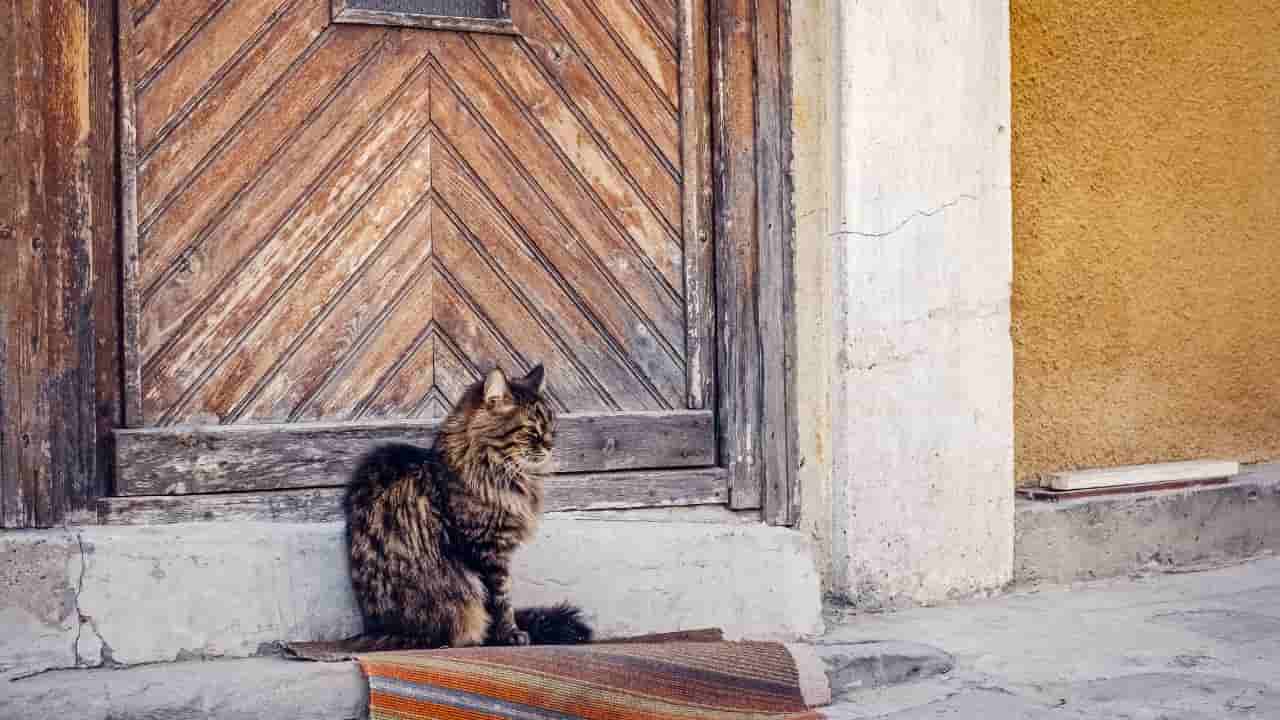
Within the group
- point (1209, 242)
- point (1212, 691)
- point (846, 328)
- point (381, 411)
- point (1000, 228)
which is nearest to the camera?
point (1212, 691)

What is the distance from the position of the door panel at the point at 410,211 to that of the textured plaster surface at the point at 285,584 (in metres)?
0.34

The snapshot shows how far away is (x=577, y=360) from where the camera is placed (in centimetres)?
450

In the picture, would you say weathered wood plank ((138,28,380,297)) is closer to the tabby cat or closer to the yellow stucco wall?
the tabby cat

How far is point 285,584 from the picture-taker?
3.94 metres

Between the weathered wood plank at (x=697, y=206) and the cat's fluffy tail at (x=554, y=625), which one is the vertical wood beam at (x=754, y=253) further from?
the cat's fluffy tail at (x=554, y=625)

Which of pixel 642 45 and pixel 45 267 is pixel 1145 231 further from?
pixel 45 267

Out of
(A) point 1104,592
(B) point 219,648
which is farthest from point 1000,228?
(B) point 219,648

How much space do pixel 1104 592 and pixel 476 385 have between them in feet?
8.72

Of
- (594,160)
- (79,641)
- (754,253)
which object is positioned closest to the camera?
(79,641)

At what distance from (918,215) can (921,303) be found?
12.5 inches

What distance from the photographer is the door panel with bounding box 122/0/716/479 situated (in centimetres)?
407

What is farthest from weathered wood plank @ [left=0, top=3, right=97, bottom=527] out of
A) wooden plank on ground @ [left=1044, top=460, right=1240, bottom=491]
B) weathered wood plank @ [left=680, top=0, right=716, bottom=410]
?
wooden plank on ground @ [left=1044, top=460, right=1240, bottom=491]

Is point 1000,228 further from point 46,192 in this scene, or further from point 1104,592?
point 46,192

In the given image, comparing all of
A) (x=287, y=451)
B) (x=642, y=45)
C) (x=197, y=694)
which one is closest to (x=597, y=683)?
(x=197, y=694)
